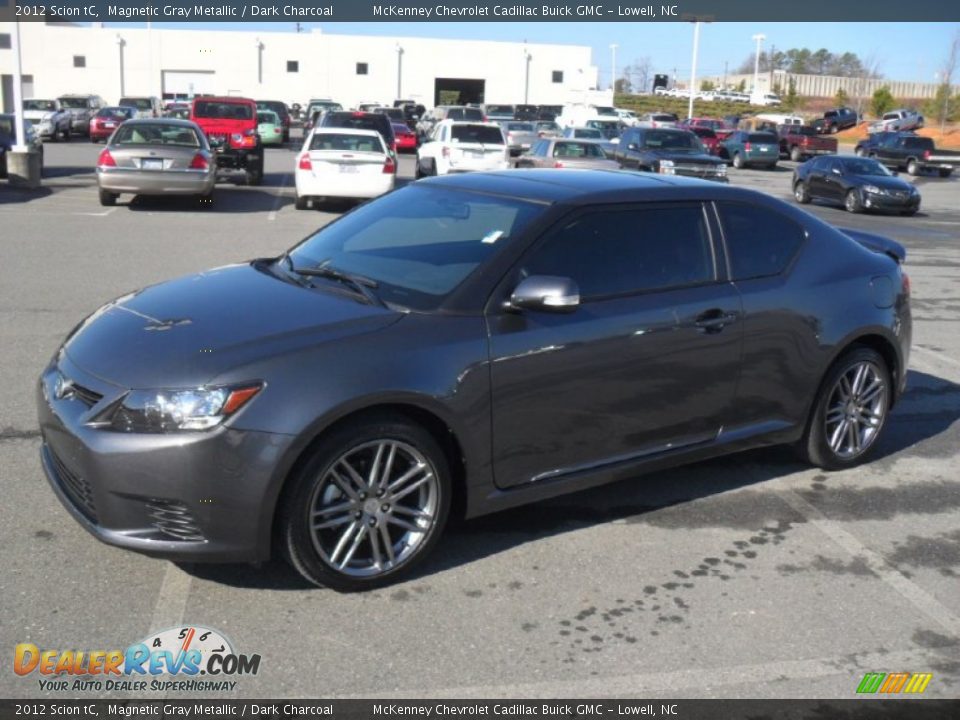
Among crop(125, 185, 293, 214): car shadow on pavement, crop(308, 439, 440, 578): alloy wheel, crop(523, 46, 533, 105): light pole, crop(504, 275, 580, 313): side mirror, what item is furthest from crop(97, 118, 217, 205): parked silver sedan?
crop(523, 46, 533, 105): light pole

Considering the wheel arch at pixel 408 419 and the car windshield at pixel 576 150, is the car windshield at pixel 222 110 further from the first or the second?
the wheel arch at pixel 408 419

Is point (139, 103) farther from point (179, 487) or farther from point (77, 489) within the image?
point (179, 487)

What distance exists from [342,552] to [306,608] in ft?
0.85

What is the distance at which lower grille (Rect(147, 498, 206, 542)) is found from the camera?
12.5 feet

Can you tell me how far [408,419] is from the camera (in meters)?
4.18

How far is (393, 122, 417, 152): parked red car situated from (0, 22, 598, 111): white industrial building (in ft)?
87.7

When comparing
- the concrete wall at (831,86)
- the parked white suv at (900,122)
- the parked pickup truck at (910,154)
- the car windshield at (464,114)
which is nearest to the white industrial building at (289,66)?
the parked white suv at (900,122)

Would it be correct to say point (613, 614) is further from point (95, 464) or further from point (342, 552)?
point (95, 464)

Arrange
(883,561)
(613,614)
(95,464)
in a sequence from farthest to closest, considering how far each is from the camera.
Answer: (883,561)
(613,614)
(95,464)

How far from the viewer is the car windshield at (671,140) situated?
2703 centimetres

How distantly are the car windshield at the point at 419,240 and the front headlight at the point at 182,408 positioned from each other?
95cm

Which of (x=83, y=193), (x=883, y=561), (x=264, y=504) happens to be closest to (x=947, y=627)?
(x=883, y=561)

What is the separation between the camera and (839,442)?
5.89 m

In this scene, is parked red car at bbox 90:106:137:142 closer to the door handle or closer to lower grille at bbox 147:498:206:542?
the door handle
